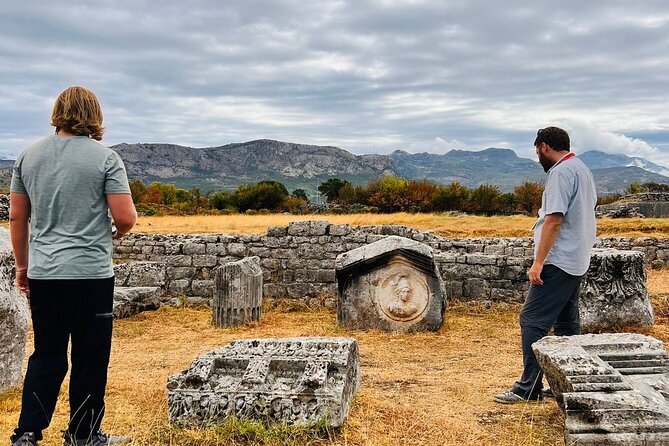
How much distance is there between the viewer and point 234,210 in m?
38.4

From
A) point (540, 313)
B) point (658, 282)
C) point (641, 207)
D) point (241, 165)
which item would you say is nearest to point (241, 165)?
point (241, 165)

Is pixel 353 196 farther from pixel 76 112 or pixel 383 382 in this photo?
pixel 76 112

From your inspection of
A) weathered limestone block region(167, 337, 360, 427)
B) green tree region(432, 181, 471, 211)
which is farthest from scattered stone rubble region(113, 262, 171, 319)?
green tree region(432, 181, 471, 211)

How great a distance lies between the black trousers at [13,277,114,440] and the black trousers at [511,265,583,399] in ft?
9.75

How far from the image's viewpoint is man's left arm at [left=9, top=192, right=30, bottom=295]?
11.6 feet

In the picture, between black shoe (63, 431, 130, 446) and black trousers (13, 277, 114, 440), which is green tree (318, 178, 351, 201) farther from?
black trousers (13, 277, 114, 440)

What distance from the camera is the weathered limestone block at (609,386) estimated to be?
3453 millimetres

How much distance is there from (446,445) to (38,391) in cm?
237

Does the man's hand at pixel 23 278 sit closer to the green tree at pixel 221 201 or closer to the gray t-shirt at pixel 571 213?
the gray t-shirt at pixel 571 213

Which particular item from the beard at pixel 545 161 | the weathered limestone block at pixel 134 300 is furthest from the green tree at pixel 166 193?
the beard at pixel 545 161

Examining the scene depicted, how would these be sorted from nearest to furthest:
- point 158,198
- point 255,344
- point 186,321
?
point 255,344 < point 186,321 < point 158,198

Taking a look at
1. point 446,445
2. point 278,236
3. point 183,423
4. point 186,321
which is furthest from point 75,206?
point 278,236

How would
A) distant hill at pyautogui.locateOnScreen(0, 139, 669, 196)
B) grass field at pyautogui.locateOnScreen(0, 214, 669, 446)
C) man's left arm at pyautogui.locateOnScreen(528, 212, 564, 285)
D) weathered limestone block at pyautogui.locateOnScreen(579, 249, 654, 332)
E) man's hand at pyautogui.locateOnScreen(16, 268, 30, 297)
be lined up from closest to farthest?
man's hand at pyautogui.locateOnScreen(16, 268, 30, 297) < grass field at pyautogui.locateOnScreen(0, 214, 669, 446) < man's left arm at pyautogui.locateOnScreen(528, 212, 564, 285) < weathered limestone block at pyautogui.locateOnScreen(579, 249, 654, 332) < distant hill at pyautogui.locateOnScreen(0, 139, 669, 196)

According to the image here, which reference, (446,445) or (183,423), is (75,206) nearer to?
(183,423)
